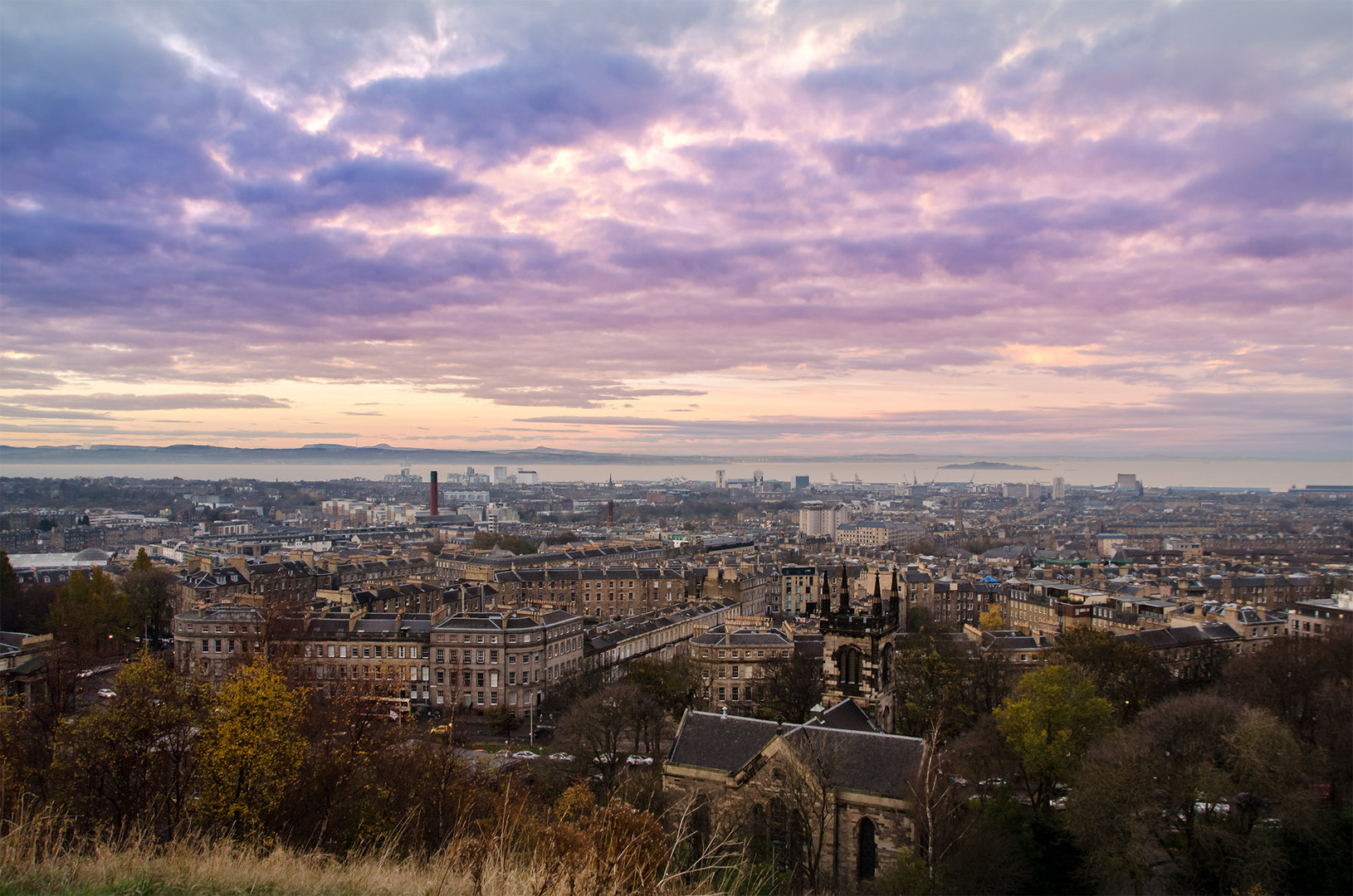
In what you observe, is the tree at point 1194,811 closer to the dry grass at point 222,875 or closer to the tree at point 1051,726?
the tree at point 1051,726

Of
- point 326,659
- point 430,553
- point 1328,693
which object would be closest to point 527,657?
point 326,659

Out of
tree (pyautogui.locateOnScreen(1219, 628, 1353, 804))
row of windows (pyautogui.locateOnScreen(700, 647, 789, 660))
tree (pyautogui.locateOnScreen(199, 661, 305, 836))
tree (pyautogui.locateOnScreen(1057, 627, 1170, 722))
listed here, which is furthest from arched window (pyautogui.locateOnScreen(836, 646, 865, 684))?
row of windows (pyautogui.locateOnScreen(700, 647, 789, 660))

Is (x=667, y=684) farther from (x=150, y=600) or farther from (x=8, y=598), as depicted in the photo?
(x=8, y=598)

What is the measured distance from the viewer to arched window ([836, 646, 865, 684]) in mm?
25062

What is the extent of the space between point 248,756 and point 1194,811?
65.4 ft

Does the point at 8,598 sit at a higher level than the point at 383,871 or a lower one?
lower

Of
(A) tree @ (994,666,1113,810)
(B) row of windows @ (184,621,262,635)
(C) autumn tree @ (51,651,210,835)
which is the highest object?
(C) autumn tree @ (51,651,210,835)

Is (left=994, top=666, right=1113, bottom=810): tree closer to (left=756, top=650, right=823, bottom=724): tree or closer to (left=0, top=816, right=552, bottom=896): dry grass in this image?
(left=756, top=650, right=823, bottom=724): tree

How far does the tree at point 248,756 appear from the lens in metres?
13.1

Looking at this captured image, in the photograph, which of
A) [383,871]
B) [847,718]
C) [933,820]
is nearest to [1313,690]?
[847,718]

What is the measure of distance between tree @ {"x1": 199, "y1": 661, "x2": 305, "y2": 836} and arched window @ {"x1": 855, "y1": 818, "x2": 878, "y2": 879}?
1197cm

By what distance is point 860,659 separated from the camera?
→ 25.0m

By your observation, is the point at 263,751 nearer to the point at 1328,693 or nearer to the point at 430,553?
the point at 1328,693

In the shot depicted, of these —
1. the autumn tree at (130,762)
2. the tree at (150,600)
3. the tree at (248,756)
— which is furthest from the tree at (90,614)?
the tree at (248,756)
